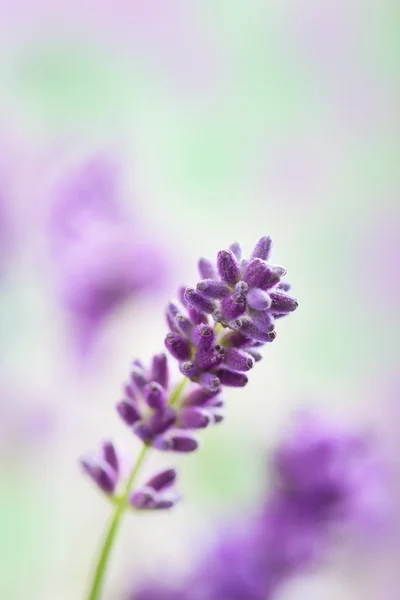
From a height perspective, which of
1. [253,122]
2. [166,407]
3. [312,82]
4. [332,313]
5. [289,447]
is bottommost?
[166,407]

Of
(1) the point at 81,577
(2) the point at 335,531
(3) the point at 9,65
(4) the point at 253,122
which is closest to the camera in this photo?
(2) the point at 335,531

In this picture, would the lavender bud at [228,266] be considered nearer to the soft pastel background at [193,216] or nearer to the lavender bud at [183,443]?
the lavender bud at [183,443]

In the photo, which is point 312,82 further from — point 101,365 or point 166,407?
point 166,407

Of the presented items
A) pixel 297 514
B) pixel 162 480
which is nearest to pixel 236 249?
pixel 162 480

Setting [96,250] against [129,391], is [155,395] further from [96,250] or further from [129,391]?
[96,250]

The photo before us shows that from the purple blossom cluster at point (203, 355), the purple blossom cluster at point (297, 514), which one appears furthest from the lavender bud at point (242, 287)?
the purple blossom cluster at point (297, 514)

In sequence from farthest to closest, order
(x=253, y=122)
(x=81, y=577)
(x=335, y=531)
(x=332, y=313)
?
(x=253, y=122) < (x=332, y=313) < (x=81, y=577) < (x=335, y=531)

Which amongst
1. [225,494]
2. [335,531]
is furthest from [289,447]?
[225,494]
